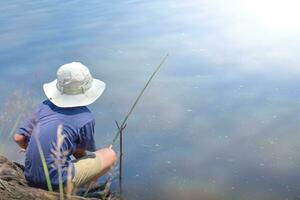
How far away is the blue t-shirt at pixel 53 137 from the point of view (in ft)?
9.52

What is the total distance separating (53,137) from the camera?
9.52 feet

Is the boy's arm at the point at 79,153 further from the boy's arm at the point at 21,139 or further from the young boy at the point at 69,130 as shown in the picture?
the boy's arm at the point at 21,139

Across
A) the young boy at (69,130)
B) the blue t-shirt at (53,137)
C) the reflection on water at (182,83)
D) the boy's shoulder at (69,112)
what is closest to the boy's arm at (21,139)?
the young boy at (69,130)

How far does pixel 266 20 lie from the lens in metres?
7.30

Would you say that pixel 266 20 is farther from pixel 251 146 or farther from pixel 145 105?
pixel 251 146

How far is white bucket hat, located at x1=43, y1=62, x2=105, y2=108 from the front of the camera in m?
3.09

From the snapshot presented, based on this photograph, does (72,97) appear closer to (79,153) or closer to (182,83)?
(79,153)

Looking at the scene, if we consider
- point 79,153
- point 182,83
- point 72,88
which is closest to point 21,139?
point 79,153

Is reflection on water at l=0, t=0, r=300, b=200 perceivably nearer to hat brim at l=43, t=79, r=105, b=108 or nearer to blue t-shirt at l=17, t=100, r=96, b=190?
blue t-shirt at l=17, t=100, r=96, b=190

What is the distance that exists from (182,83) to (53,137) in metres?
2.89

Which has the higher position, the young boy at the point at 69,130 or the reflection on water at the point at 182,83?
the young boy at the point at 69,130

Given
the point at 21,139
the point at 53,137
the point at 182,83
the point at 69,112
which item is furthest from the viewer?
the point at 182,83

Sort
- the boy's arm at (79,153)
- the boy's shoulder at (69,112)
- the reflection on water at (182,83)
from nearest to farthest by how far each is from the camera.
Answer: the boy's shoulder at (69,112)
the boy's arm at (79,153)
the reflection on water at (182,83)

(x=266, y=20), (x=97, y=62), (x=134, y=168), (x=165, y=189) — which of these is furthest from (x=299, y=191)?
(x=266, y=20)
